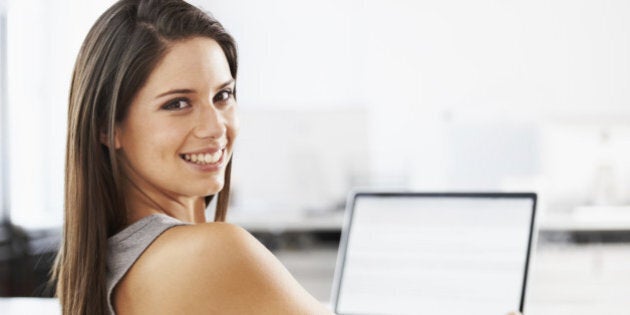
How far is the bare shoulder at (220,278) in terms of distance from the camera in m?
0.78

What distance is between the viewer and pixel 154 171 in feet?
2.88

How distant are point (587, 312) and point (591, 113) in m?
5.34

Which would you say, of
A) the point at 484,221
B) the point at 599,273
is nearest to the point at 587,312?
the point at 484,221

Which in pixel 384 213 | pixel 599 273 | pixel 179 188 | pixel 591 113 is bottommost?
pixel 599 273

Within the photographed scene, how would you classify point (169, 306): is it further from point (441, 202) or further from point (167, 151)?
point (441, 202)

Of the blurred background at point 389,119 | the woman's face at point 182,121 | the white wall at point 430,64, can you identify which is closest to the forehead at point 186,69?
the woman's face at point 182,121

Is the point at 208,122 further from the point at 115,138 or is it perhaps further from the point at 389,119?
the point at 389,119

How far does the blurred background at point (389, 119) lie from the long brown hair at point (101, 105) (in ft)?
7.62

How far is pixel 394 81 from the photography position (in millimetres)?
6578

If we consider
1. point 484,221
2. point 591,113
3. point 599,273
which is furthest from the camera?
point 591,113

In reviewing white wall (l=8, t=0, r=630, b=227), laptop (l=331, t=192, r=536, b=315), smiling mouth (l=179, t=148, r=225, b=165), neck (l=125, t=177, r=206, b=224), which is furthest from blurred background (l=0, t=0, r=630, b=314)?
smiling mouth (l=179, t=148, r=225, b=165)

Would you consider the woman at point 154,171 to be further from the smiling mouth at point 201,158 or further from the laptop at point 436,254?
the laptop at point 436,254

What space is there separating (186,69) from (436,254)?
53cm

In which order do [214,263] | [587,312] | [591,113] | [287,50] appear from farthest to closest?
[287,50], [591,113], [587,312], [214,263]
